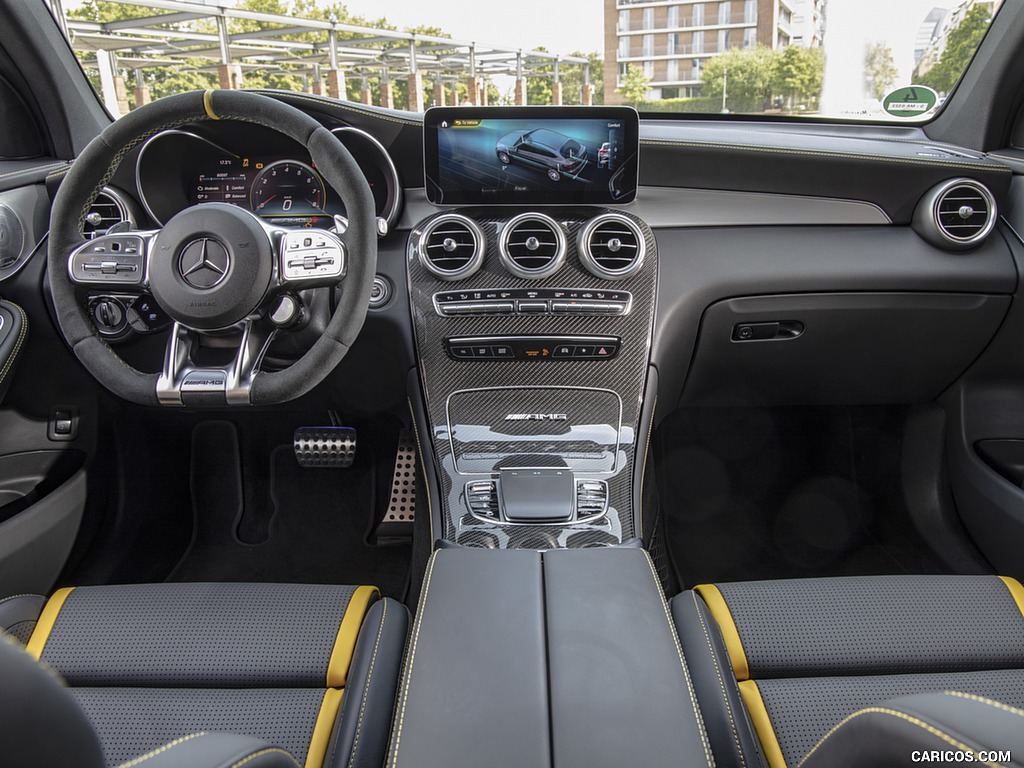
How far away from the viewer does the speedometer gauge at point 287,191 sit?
2.14 metres

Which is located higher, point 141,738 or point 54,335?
point 54,335

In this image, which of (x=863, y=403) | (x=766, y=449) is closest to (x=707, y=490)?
(x=766, y=449)

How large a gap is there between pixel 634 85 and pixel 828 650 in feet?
5.38

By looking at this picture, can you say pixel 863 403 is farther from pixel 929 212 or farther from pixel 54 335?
pixel 54 335

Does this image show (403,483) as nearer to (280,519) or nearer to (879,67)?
(280,519)

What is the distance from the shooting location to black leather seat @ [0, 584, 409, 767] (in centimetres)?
115

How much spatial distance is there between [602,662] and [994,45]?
7.62 feet

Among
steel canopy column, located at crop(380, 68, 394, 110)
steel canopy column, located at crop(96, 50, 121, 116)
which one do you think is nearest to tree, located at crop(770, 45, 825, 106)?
steel canopy column, located at crop(380, 68, 394, 110)

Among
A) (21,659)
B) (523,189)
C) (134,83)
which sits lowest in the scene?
(21,659)

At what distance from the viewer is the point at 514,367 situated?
212 cm

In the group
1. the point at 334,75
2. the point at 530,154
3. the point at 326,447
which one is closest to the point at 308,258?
the point at 530,154

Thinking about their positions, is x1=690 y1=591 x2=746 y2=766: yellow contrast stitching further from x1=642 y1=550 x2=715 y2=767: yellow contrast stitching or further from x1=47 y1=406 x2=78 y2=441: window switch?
x1=47 y1=406 x2=78 y2=441: window switch

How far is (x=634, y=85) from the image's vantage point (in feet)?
7.29

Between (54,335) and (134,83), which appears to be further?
(134,83)
